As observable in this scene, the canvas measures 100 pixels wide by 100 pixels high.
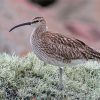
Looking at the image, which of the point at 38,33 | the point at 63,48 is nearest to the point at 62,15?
the point at 38,33

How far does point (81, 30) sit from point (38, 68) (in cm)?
1644

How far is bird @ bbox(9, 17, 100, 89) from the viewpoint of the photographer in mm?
11664

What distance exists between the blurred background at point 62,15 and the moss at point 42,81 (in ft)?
28.2

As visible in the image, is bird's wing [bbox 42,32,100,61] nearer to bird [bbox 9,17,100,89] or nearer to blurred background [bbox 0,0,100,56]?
bird [bbox 9,17,100,89]

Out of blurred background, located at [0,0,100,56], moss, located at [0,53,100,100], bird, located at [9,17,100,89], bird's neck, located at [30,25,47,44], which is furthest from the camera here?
blurred background, located at [0,0,100,56]

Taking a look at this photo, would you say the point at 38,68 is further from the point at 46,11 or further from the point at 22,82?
the point at 46,11

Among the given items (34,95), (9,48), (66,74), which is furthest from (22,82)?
(9,48)

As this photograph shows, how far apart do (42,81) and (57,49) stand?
2.32ft

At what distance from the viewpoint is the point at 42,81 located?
11.9m

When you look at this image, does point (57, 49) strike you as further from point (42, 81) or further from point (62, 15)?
point (62, 15)

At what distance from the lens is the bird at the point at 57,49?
1166 cm

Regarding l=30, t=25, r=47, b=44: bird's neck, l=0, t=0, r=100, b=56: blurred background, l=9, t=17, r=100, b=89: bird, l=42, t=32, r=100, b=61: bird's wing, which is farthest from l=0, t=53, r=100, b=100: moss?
l=0, t=0, r=100, b=56: blurred background

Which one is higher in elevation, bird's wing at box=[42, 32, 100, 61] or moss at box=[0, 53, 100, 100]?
bird's wing at box=[42, 32, 100, 61]

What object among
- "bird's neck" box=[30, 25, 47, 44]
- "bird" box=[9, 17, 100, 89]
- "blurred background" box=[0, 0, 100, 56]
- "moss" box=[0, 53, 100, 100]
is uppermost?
"blurred background" box=[0, 0, 100, 56]
